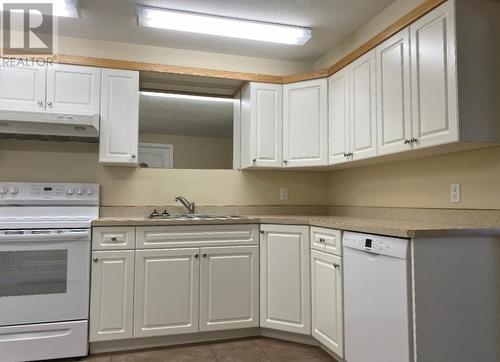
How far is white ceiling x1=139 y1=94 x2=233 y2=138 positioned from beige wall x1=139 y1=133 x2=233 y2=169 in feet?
0.16

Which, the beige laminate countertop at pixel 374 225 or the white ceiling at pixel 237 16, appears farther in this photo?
the white ceiling at pixel 237 16

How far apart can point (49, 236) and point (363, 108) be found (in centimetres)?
232

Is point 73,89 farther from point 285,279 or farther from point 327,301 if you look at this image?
point 327,301

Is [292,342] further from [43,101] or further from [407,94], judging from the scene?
[43,101]

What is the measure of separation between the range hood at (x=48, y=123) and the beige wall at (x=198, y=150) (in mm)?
587

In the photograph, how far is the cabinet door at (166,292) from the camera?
8.59ft

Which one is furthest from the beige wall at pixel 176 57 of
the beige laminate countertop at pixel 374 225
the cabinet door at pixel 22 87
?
the beige laminate countertop at pixel 374 225

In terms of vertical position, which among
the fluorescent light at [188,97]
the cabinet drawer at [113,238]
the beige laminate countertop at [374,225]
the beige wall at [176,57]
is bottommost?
the cabinet drawer at [113,238]

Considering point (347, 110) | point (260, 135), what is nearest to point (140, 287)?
point (260, 135)

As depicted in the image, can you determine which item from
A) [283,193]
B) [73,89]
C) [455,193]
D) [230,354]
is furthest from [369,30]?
[230,354]

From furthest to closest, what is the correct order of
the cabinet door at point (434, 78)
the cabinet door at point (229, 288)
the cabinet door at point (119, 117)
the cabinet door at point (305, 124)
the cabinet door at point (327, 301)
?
the cabinet door at point (305, 124) < the cabinet door at point (119, 117) < the cabinet door at point (229, 288) < the cabinet door at point (327, 301) < the cabinet door at point (434, 78)

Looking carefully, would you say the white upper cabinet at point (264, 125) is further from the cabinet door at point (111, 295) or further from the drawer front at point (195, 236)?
the cabinet door at point (111, 295)

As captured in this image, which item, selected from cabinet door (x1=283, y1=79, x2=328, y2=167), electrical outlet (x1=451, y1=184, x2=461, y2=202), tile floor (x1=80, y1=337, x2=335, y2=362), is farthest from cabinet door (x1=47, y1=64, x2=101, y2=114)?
electrical outlet (x1=451, y1=184, x2=461, y2=202)

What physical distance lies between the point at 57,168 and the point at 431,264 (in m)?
2.79
